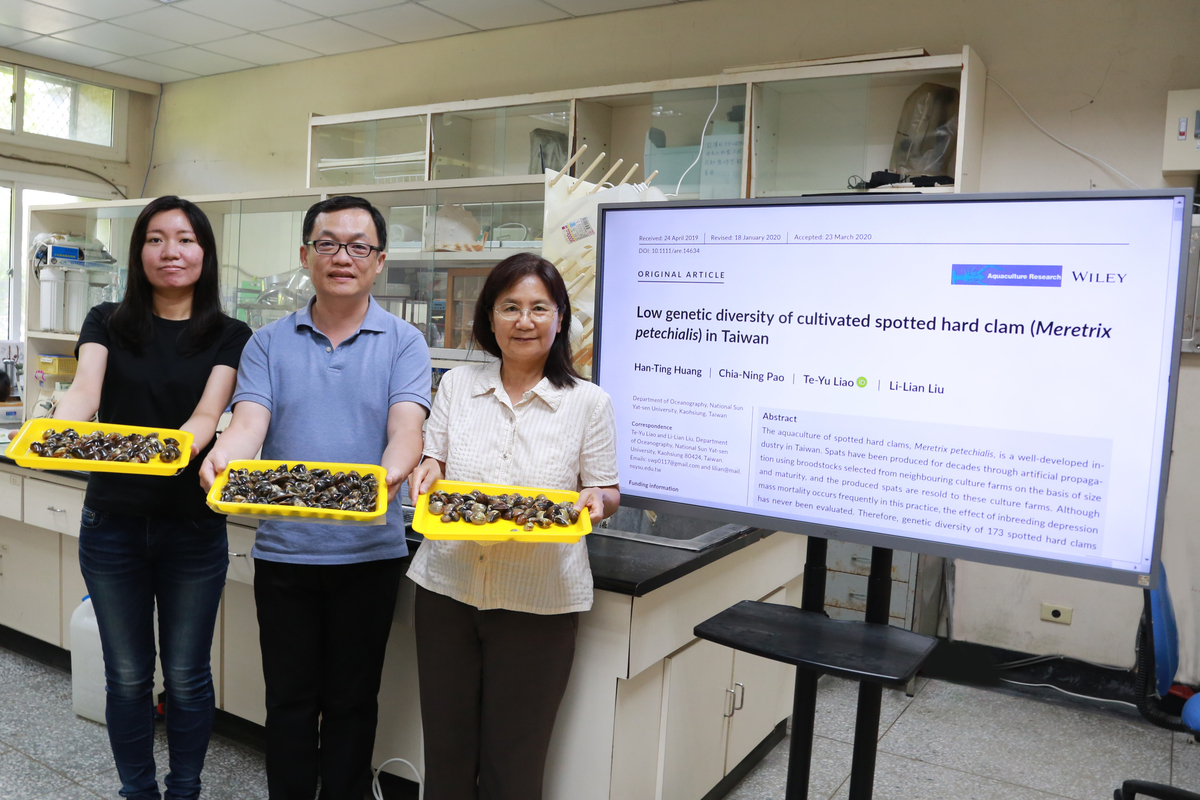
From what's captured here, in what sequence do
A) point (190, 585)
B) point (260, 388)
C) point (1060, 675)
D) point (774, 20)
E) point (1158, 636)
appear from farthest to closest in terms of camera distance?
point (774, 20) < point (1060, 675) < point (1158, 636) < point (190, 585) < point (260, 388)

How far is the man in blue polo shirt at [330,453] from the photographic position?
172 centimetres

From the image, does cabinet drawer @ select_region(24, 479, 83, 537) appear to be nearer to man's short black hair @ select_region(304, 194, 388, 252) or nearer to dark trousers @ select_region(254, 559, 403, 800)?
dark trousers @ select_region(254, 559, 403, 800)

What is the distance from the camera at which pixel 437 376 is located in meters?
2.99

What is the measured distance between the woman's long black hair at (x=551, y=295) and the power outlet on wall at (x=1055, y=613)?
2613 mm

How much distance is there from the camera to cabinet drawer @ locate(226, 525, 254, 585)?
231cm

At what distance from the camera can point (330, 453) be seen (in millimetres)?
1728

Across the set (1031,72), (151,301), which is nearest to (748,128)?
(1031,72)

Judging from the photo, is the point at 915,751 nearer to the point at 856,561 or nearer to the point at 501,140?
the point at 856,561

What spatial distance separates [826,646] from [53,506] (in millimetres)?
2520

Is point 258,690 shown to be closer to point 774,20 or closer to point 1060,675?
point 1060,675

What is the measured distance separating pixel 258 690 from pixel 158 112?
5318 millimetres

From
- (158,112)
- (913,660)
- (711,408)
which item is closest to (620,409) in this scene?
(711,408)

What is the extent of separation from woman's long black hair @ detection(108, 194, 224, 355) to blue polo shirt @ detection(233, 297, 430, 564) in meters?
0.16

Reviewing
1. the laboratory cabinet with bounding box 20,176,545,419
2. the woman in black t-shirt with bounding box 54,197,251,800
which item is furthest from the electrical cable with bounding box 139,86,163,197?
the woman in black t-shirt with bounding box 54,197,251,800
